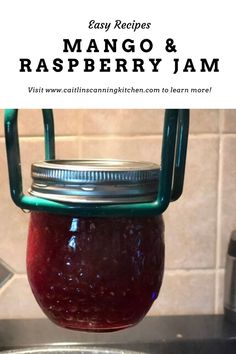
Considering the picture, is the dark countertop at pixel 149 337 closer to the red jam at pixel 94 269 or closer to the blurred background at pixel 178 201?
the blurred background at pixel 178 201

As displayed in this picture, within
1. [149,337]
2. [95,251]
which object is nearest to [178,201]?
[149,337]

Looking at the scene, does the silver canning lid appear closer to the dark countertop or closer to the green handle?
the green handle

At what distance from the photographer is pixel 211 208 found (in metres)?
0.58

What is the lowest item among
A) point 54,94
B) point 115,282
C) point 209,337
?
point 209,337

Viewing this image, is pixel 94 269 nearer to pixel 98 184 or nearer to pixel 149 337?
pixel 98 184

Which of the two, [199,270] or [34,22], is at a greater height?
[34,22]

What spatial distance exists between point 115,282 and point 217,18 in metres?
0.16

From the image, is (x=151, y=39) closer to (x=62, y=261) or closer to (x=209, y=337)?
(x=62, y=261)

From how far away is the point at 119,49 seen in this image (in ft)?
1.01

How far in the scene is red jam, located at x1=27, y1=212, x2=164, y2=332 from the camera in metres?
0.33

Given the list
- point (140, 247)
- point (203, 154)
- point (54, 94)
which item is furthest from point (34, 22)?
point (203, 154)

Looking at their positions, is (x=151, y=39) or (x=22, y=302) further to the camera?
(x=22, y=302)

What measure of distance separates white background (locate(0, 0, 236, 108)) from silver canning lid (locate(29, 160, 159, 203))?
44mm

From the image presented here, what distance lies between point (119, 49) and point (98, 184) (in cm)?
8
